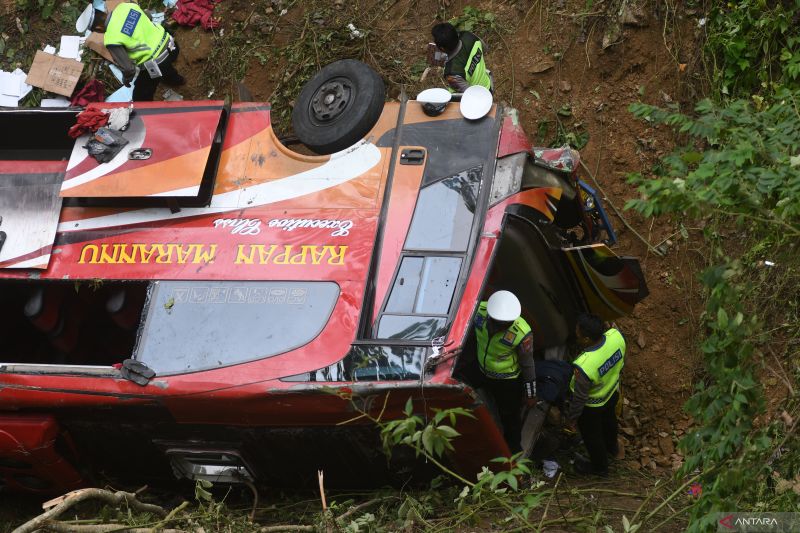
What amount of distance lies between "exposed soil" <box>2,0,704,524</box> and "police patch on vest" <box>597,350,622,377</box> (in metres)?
0.95

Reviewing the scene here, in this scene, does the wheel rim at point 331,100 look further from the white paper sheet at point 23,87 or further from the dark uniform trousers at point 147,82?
the white paper sheet at point 23,87

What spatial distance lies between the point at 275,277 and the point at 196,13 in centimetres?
514

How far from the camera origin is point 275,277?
550cm

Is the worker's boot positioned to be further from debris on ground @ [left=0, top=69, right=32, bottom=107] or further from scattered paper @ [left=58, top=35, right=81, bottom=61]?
debris on ground @ [left=0, top=69, right=32, bottom=107]

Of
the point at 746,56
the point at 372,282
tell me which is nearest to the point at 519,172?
the point at 372,282

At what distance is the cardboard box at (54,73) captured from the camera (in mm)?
9430

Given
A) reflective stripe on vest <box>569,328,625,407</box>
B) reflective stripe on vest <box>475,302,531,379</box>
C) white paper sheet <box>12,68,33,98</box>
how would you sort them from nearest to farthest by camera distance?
reflective stripe on vest <box>475,302,531,379</box> < reflective stripe on vest <box>569,328,625,407</box> < white paper sheet <box>12,68,33,98</box>

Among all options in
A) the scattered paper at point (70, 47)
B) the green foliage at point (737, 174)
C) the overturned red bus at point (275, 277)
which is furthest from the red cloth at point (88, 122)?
the scattered paper at point (70, 47)

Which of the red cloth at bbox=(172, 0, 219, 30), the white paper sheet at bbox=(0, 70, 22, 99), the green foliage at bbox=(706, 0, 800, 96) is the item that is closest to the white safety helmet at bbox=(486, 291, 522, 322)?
the green foliage at bbox=(706, 0, 800, 96)

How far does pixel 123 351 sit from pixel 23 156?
5.39 ft

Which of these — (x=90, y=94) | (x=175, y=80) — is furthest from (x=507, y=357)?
(x=90, y=94)

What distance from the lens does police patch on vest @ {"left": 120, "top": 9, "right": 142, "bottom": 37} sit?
8.03 meters

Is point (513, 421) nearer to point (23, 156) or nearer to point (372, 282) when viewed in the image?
point (372, 282)

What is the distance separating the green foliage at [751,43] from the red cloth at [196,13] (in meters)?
4.89
